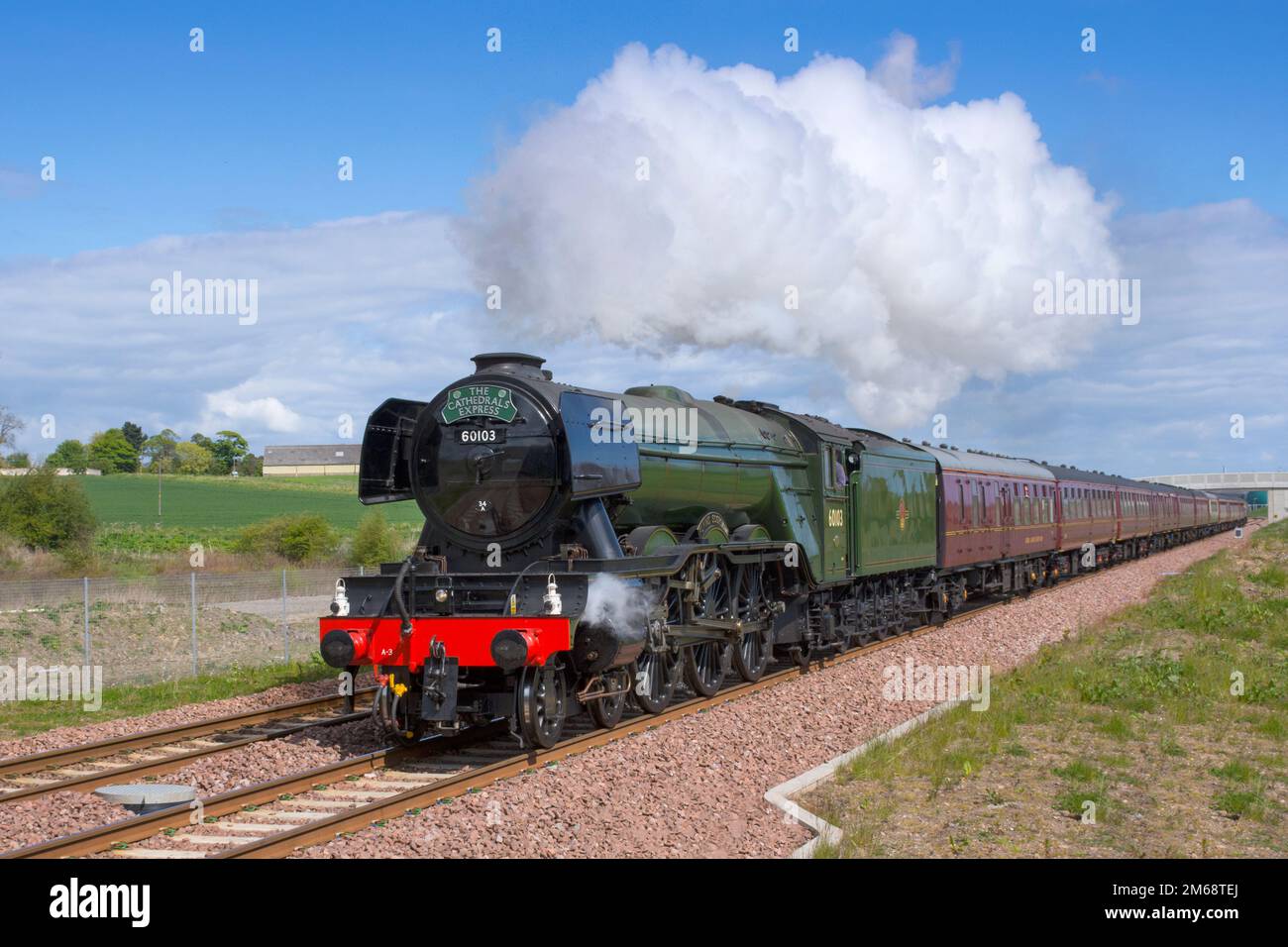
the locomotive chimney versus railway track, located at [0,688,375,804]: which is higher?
the locomotive chimney

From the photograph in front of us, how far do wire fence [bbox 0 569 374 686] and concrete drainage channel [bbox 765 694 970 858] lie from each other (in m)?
10.4

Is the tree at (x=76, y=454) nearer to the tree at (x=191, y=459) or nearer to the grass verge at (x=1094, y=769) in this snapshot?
the tree at (x=191, y=459)

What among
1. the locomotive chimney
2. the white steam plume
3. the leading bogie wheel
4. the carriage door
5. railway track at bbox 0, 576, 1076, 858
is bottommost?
railway track at bbox 0, 576, 1076, 858

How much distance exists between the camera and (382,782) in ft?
27.6

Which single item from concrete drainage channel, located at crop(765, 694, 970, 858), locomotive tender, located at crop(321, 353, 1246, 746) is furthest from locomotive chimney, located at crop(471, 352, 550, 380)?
concrete drainage channel, located at crop(765, 694, 970, 858)

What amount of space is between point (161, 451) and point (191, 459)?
16.7 ft

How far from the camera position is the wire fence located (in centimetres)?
1702

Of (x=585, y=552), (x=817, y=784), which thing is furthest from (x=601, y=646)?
(x=817, y=784)

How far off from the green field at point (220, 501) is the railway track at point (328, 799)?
35470mm

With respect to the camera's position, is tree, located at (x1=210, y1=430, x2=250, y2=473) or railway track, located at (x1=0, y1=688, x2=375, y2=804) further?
tree, located at (x1=210, y1=430, x2=250, y2=473)

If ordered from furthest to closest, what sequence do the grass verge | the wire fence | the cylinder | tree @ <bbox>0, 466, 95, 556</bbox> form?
tree @ <bbox>0, 466, 95, 556</bbox> → the wire fence → the cylinder → the grass verge

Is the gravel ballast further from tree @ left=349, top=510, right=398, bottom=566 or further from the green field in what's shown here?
the green field

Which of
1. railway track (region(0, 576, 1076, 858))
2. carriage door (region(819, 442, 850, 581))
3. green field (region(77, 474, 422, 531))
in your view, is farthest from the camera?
green field (region(77, 474, 422, 531))
